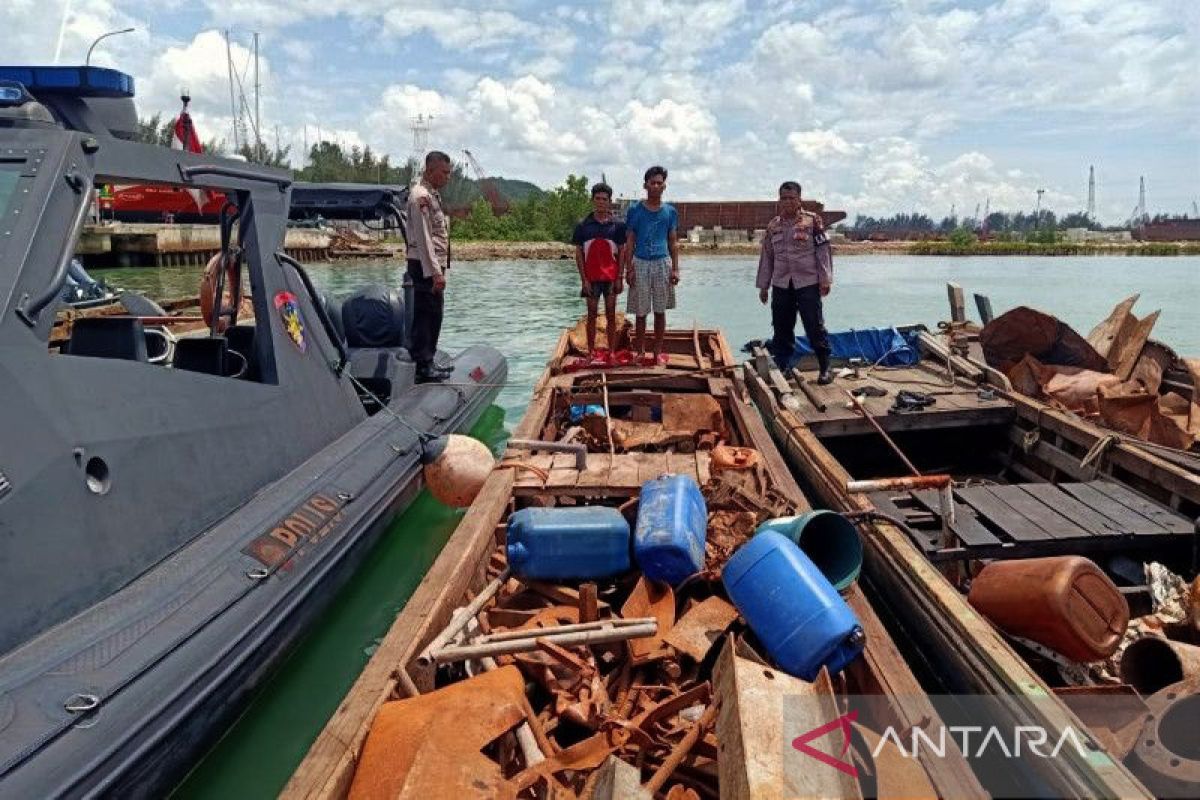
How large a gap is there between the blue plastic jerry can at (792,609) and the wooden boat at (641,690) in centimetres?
14

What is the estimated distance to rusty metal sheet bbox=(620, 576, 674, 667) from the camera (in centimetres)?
340

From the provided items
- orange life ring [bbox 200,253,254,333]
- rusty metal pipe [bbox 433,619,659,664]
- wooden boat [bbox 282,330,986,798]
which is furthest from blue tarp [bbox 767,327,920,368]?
rusty metal pipe [bbox 433,619,659,664]

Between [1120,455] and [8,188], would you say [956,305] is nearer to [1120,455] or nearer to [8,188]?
[1120,455]

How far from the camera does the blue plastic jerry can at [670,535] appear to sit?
12.5 ft

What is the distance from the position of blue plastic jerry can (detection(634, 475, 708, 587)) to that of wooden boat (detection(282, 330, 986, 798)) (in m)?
0.11

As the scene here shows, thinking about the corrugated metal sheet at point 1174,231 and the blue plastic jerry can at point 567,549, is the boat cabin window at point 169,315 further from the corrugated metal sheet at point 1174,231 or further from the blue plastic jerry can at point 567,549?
the corrugated metal sheet at point 1174,231

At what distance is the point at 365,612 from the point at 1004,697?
4.20 meters

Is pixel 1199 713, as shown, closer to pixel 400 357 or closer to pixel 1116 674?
pixel 1116 674

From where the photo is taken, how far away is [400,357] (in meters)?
7.96

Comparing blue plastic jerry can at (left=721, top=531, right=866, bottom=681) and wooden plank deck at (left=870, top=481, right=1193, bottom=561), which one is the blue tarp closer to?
wooden plank deck at (left=870, top=481, right=1193, bottom=561)

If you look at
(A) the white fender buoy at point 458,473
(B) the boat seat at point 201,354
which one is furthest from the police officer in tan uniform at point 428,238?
(B) the boat seat at point 201,354

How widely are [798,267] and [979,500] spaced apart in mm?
3369

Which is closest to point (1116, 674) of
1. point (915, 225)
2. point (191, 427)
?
point (191, 427)

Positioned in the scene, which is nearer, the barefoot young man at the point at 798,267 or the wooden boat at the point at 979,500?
the wooden boat at the point at 979,500
